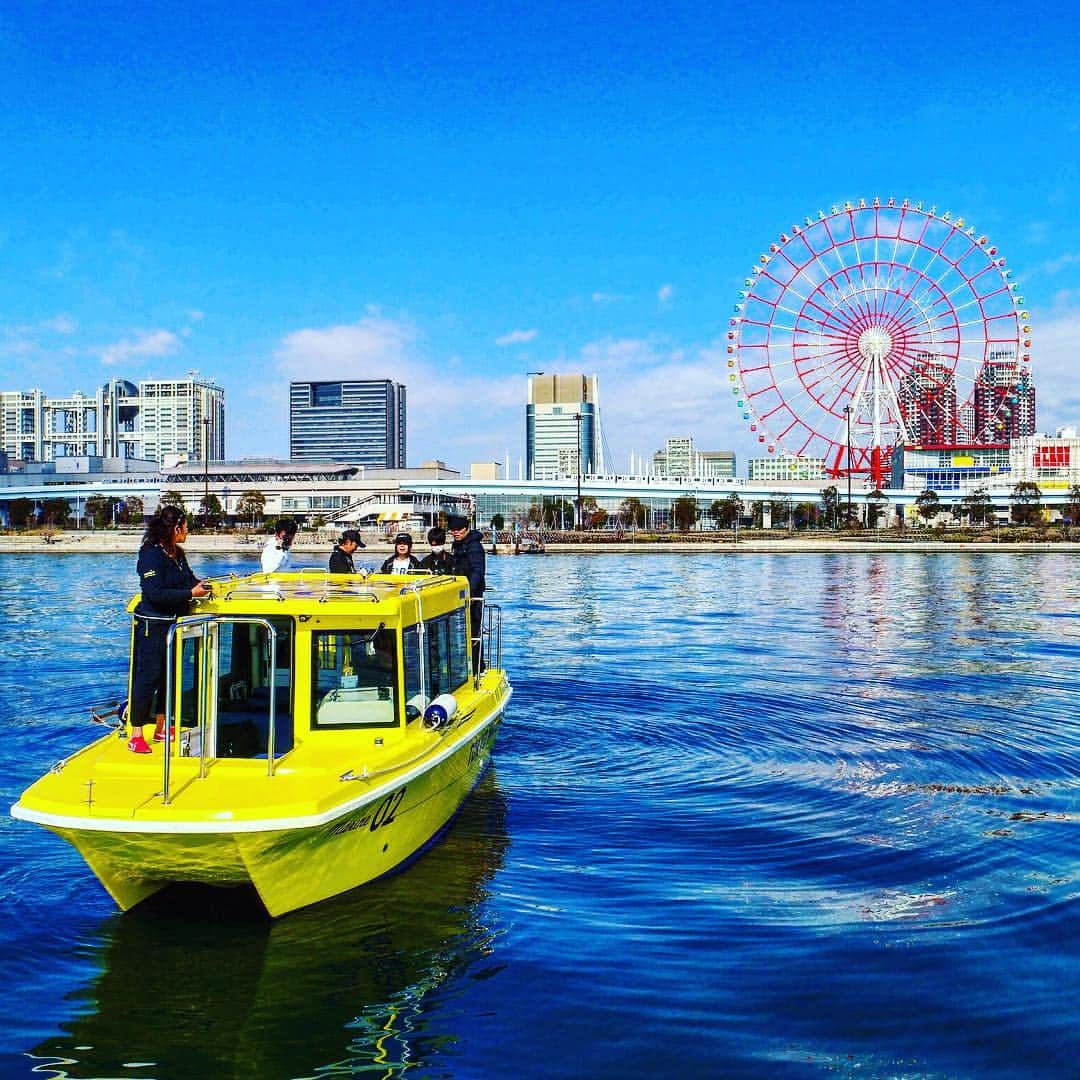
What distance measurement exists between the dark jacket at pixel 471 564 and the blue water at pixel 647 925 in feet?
7.57

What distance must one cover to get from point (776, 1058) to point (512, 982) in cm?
189

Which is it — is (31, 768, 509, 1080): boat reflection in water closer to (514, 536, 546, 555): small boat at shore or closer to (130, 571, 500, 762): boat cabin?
(130, 571, 500, 762): boat cabin

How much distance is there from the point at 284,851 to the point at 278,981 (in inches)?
34.2

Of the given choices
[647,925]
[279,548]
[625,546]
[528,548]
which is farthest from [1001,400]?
[647,925]

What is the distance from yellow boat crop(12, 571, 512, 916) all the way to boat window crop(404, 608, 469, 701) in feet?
0.09

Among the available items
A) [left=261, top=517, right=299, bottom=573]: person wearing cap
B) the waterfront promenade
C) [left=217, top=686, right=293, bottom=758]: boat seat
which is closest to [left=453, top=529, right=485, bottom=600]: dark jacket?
[left=261, top=517, right=299, bottom=573]: person wearing cap

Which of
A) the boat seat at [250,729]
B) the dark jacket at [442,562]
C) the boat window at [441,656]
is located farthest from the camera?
the dark jacket at [442,562]

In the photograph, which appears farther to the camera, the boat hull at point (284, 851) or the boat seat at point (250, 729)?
the boat seat at point (250, 729)

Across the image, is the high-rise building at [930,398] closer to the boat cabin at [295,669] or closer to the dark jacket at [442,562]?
the dark jacket at [442,562]

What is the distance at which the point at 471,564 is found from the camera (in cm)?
1298

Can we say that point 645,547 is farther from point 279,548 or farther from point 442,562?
point 279,548

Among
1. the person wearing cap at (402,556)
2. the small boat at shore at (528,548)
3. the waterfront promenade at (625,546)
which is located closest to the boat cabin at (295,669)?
the person wearing cap at (402,556)

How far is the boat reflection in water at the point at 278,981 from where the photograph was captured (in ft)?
21.2

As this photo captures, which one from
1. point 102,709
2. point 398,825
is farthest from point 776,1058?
point 102,709
